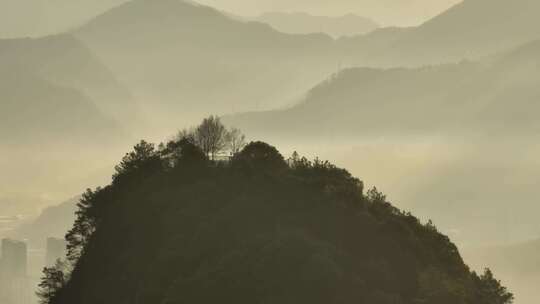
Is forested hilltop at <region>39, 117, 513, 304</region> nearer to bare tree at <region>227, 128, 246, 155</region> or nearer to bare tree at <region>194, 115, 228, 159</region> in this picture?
bare tree at <region>194, 115, 228, 159</region>

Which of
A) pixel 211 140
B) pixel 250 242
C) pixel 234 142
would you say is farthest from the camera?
pixel 234 142

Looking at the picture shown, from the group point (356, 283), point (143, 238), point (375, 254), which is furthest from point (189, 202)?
point (356, 283)

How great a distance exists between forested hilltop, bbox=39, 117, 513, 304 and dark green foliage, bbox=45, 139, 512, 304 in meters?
0.15

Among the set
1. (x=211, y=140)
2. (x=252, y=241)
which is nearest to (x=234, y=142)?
(x=211, y=140)

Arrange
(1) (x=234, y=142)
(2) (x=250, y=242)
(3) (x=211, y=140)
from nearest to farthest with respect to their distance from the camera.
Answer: (2) (x=250, y=242)
(3) (x=211, y=140)
(1) (x=234, y=142)

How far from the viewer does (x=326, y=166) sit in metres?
130

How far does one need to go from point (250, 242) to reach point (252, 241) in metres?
0.22

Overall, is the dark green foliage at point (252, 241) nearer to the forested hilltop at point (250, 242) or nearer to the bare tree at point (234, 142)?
the forested hilltop at point (250, 242)

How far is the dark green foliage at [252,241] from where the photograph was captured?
9744 cm

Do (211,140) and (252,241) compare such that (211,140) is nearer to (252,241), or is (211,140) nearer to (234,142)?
(234,142)

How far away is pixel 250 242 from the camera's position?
10581 cm

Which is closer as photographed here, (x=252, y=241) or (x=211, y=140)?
(x=252, y=241)

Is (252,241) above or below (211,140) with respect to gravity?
below

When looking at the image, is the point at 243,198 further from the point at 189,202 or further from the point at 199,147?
the point at 199,147
